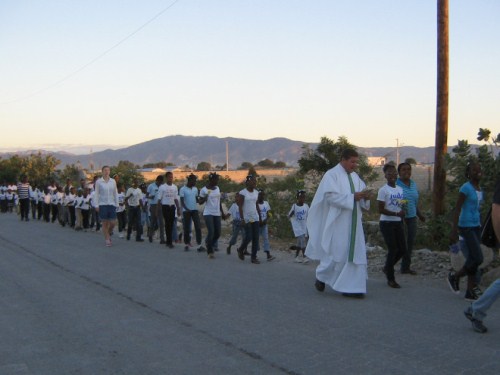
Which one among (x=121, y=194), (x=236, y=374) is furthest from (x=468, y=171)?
(x=121, y=194)

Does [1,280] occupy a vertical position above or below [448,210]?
below

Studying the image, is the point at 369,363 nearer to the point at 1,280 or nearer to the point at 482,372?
the point at 482,372

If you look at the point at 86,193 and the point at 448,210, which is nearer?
the point at 448,210

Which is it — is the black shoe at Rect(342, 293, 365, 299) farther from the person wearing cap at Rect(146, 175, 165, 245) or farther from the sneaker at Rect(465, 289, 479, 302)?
the person wearing cap at Rect(146, 175, 165, 245)

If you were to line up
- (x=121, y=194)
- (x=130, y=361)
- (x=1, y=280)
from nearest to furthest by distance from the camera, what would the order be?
1. (x=130, y=361)
2. (x=1, y=280)
3. (x=121, y=194)

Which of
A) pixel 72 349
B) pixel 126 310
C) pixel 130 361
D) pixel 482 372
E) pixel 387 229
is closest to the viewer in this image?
pixel 482 372

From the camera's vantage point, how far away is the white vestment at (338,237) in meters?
8.33

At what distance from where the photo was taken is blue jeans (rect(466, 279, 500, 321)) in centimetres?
604

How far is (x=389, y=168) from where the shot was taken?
31.5 feet

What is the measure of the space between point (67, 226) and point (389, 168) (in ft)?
54.2

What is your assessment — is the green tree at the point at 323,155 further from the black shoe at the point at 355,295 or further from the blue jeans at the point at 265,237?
the black shoe at the point at 355,295

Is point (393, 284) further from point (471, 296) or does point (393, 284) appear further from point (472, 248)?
point (472, 248)

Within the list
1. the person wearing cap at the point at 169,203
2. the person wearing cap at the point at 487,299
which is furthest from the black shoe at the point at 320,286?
the person wearing cap at the point at 169,203

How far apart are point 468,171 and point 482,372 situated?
3.50 meters
